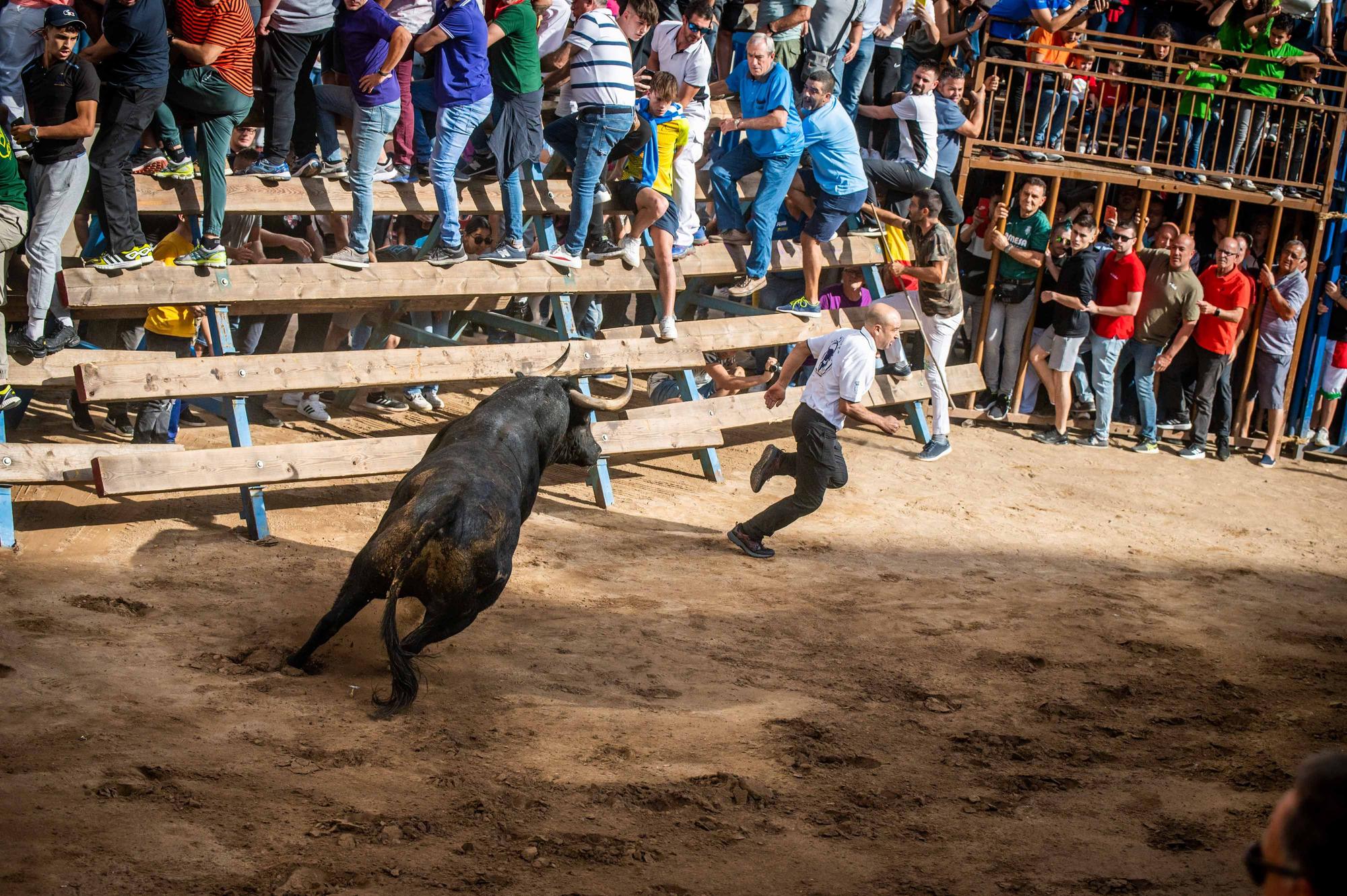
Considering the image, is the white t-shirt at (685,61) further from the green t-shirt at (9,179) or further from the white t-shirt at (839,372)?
the green t-shirt at (9,179)

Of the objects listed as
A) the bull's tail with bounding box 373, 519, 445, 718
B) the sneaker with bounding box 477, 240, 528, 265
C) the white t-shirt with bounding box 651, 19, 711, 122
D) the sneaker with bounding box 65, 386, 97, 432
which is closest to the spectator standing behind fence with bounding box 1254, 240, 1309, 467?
the white t-shirt with bounding box 651, 19, 711, 122

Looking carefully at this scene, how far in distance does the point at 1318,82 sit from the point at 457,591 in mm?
12688

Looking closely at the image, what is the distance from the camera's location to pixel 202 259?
909 cm

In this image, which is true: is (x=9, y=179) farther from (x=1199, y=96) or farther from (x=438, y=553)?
(x=1199, y=96)

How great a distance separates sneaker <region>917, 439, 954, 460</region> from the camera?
1237 cm

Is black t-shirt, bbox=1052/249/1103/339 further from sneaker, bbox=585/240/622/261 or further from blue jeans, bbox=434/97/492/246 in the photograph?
blue jeans, bbox=434/97/492/246

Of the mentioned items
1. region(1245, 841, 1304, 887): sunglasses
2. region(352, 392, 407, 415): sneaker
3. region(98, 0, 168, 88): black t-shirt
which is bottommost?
region(352, 392, 407, 415): sneaker

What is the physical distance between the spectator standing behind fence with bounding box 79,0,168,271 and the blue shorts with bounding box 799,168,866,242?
578 cm

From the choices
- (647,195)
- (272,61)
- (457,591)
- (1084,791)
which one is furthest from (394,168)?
(1084,791)

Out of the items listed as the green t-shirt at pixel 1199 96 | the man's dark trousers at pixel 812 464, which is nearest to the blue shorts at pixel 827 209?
the man's dark trousers at pixel 812 464

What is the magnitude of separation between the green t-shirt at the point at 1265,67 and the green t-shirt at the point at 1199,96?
300mm

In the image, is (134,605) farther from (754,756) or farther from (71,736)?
(754,756)

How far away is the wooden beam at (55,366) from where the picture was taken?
8.43m

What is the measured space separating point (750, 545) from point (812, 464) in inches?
32.3
